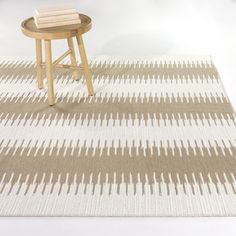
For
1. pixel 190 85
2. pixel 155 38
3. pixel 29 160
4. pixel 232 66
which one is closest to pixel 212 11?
pixel 155 38

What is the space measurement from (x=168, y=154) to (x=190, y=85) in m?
0.71

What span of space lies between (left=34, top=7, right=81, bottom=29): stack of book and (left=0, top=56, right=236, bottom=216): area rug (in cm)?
38

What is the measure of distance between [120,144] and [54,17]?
2.27ft

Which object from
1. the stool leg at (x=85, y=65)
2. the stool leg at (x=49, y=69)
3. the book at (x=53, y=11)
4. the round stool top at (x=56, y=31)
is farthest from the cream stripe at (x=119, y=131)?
the book at (x=53, y=11)

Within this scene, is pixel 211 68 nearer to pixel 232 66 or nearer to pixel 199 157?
pixel 232 66

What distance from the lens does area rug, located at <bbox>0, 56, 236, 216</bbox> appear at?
148 cm

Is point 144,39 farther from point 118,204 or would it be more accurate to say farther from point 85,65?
point 118,204

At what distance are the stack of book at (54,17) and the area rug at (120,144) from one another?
0.38m

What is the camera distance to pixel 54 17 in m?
2.02

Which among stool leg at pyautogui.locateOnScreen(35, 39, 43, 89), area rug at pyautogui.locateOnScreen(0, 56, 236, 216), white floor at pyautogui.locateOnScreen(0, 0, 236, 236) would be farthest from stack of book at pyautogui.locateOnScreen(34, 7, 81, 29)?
white floor at pyautogui.locateOnScreen(0, 0, 236, 236)

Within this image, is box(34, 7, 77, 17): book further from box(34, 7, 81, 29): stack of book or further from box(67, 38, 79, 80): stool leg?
box(67, 38, 79, 80): stool leg

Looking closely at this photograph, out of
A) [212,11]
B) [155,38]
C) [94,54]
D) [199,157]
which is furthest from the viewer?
[212,11]

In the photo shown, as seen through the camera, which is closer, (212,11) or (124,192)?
(124,192)

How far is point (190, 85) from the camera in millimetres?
2318
